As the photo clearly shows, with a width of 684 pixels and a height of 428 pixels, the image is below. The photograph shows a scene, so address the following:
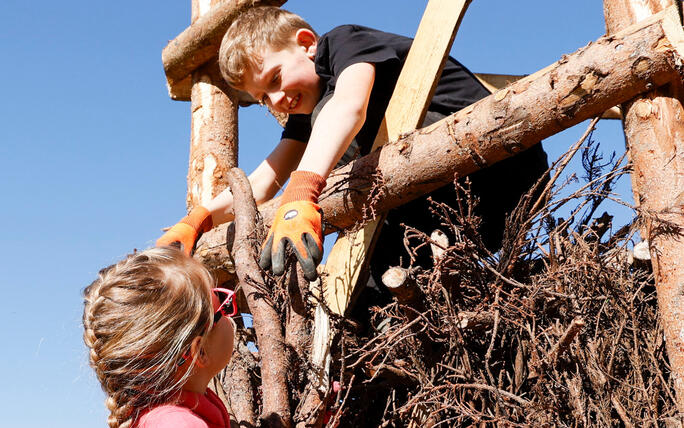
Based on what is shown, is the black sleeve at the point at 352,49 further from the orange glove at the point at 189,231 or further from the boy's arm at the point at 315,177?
the orange glove at the point at 189,231

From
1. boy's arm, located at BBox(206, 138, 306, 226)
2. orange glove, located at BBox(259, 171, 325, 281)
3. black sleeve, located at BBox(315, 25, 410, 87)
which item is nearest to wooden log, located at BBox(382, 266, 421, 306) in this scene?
orange glove, located at BBox(259, 171, 325, 281)

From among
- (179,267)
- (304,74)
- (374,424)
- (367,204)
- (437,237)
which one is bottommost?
(374,424)

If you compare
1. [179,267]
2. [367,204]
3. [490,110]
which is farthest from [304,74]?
[179,267]

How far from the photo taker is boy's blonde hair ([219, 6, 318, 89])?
2.67 meters

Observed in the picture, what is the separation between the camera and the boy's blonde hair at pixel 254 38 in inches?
105

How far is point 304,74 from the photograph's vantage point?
2.73 meters

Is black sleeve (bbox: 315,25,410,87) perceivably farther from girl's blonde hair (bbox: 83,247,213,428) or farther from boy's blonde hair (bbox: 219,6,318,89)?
girl's blonde hair (bbox: 83,247,213,428)

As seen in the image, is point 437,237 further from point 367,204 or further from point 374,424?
point 374,424

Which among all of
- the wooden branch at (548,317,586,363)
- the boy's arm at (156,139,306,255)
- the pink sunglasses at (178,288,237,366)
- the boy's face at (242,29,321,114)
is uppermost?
the boy's face at (242,29,321,114)

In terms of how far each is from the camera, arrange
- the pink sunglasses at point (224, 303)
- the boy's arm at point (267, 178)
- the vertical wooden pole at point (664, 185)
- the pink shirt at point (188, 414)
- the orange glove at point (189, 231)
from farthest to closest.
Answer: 1. the boy's arm at point (267, 178)
2. the orange glove at point (189, 231)
3. the vertical wooden pole at point (664, 185)
4. the pink sunglasses at point (224, 303)
5. the pink shirt at point (188, 414)

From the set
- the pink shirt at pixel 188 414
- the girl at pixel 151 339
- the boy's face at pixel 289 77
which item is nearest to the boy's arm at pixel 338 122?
the boy's face at pixel 289 77

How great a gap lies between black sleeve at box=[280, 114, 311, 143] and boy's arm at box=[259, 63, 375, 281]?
2.62 ft

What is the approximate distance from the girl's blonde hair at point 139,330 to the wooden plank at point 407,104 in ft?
2.90

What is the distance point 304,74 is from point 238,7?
4.47 feet
